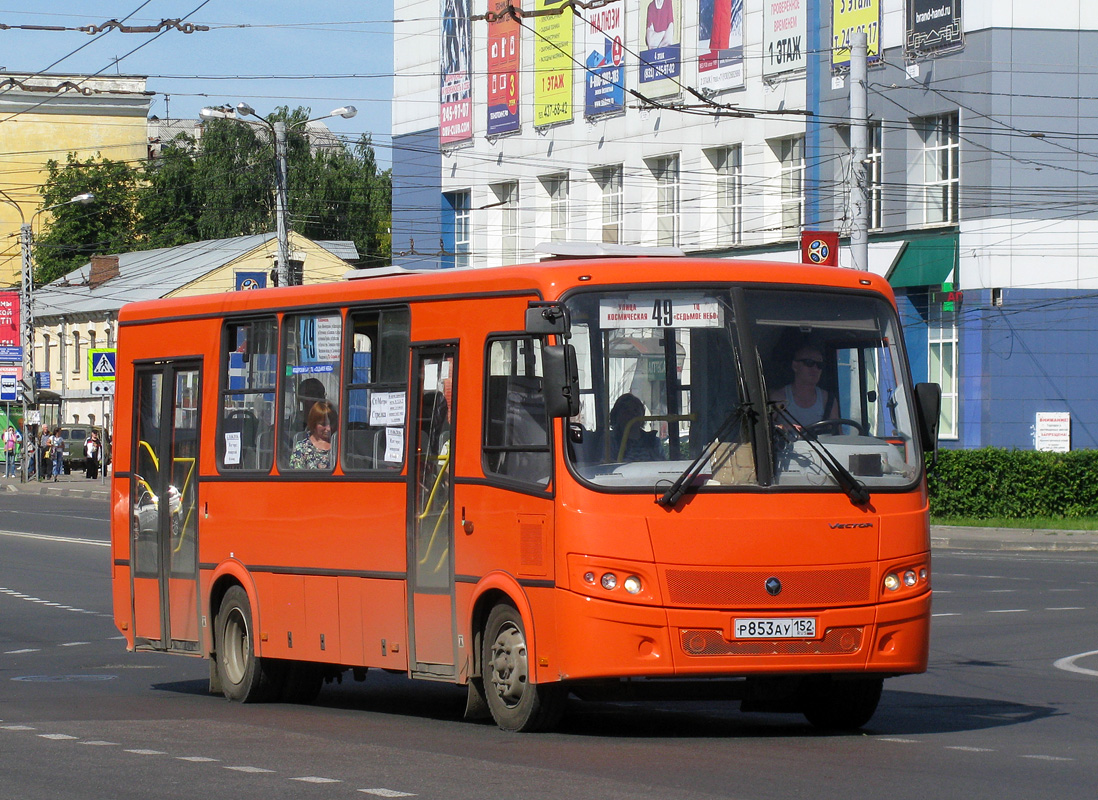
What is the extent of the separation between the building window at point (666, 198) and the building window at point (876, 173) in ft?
26.5

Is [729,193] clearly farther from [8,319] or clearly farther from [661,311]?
[661,311]

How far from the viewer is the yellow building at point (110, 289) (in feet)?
246

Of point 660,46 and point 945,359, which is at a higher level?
point 660,46

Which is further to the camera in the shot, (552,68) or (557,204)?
(557,204)

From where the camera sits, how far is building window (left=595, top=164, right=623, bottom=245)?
51.9 meters

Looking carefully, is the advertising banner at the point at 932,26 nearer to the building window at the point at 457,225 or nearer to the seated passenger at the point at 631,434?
the building window at the point at 457,225

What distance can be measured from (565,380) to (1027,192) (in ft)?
103

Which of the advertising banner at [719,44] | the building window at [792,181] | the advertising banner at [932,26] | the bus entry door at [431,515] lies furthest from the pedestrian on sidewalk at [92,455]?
the bus entry door at [431,515]

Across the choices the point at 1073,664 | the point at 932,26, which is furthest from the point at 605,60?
the point at 1073,664

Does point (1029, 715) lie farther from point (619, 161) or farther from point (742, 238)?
point (619, 161)

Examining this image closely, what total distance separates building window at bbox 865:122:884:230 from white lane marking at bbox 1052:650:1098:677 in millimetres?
27956

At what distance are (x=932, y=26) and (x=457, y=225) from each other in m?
22.7

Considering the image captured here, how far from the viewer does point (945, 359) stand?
1608 inches

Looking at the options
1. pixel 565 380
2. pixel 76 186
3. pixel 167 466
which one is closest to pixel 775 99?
pixel 167 466
